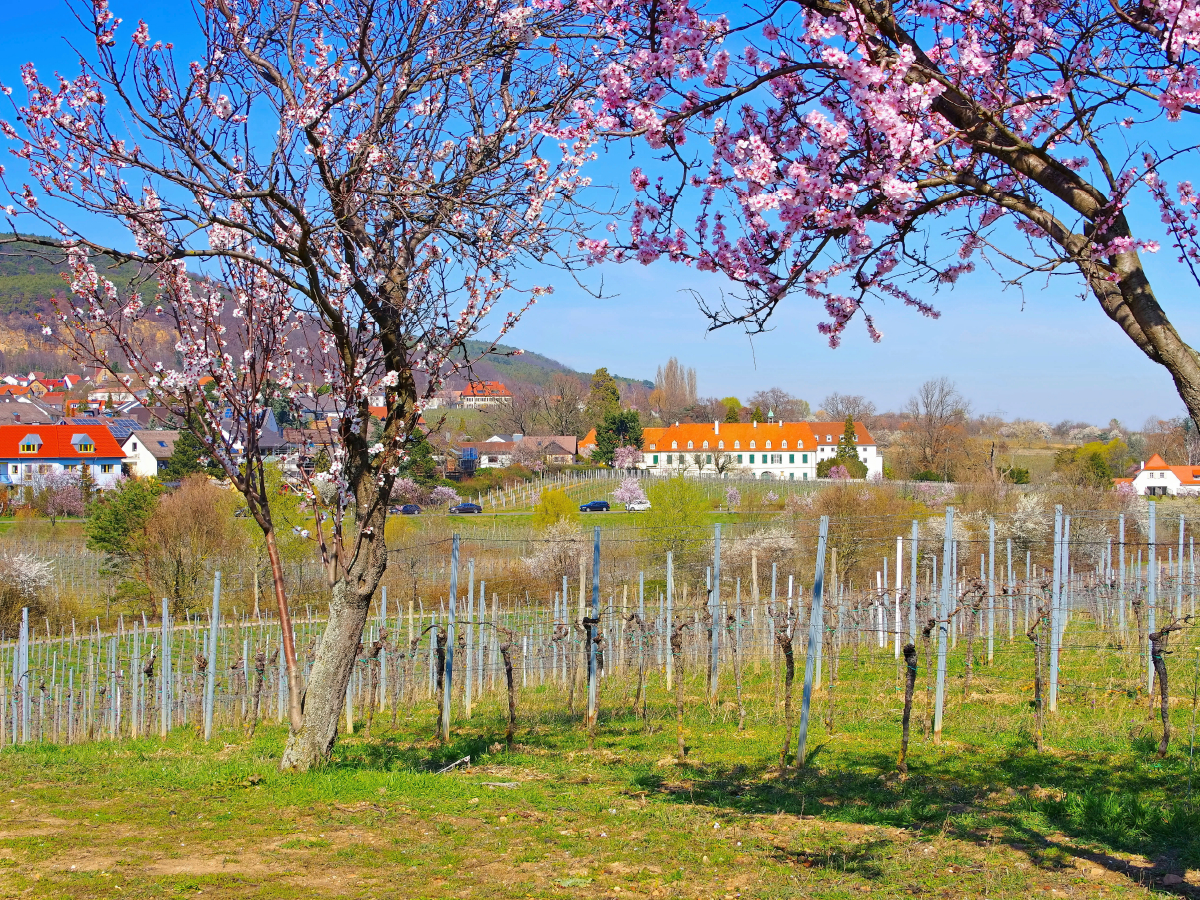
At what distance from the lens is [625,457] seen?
71938 millimetres

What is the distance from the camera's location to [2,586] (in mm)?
24438

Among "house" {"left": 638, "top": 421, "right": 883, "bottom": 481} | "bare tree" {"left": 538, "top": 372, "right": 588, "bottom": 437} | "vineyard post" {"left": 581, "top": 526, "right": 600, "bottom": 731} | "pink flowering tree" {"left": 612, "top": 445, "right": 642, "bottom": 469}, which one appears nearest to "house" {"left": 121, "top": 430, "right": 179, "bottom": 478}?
"pink flowering tree" {"left": 612, "top": 445, "right": 642, "bottom": 469}

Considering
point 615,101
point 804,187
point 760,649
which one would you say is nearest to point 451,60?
point 615,101

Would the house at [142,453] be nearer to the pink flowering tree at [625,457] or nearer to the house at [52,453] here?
the house at [52,453]

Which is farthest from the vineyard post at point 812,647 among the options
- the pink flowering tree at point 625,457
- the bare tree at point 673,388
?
the bare tree at point 673,388

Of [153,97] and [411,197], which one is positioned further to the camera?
[411,197]

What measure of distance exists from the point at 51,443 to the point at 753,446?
5277cm

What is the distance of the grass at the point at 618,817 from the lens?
4363mm

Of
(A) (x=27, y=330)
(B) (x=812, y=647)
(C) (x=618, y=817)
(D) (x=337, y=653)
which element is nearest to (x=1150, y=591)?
(B) (x=812, y=647)

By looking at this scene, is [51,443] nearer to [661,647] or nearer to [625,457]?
[625,457]

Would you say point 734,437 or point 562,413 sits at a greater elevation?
point 562,413

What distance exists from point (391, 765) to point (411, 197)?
4.47m

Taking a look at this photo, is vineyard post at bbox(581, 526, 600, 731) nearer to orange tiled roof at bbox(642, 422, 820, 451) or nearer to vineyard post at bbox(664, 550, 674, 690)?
vineyard post at bbox(664, 550, 674, 690)

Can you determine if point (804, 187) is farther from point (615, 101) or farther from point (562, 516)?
point (562, 516)
